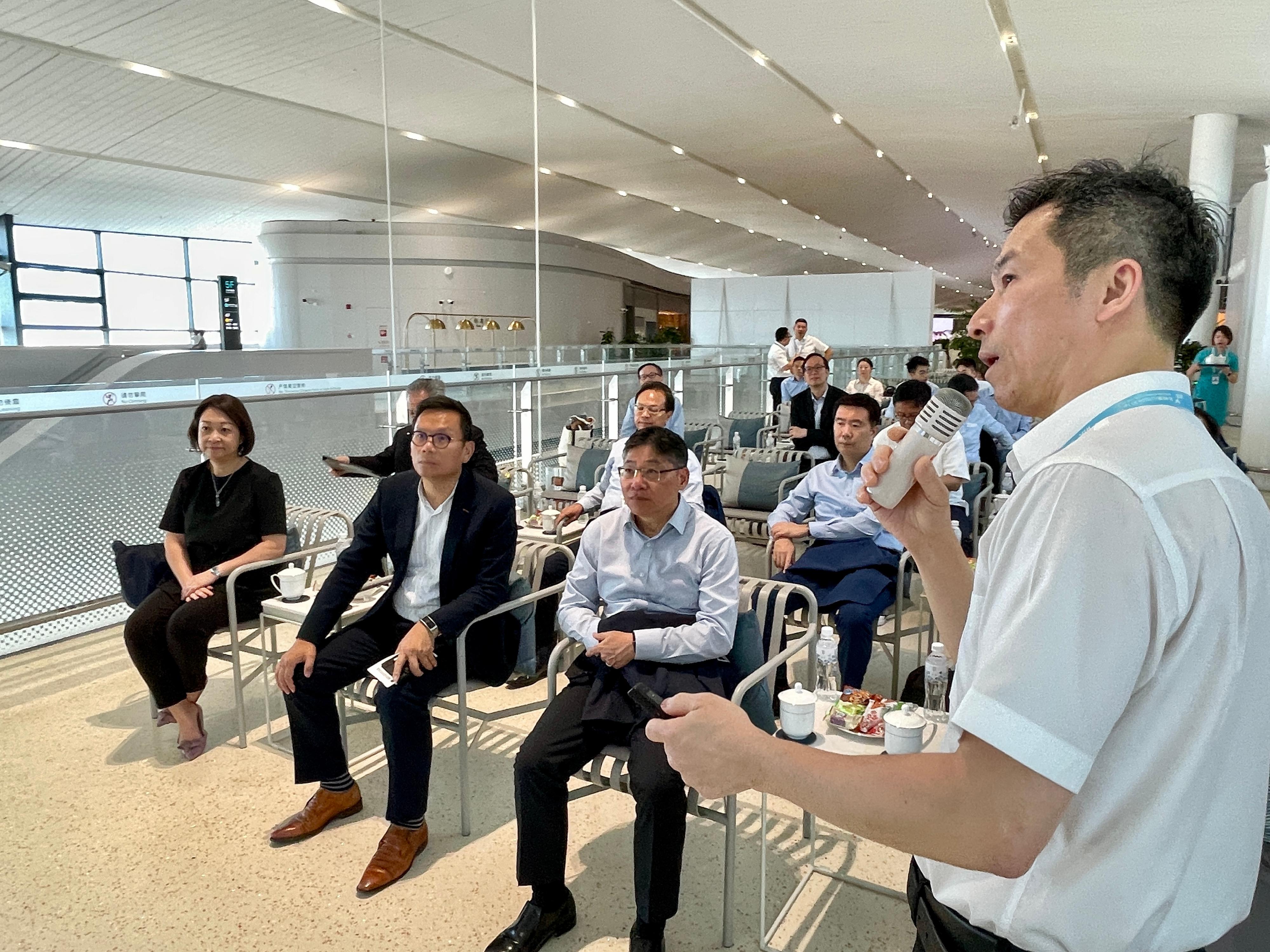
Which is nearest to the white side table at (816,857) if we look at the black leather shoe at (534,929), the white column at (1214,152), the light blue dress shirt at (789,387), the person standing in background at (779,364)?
the black leather shoe at (534,929)

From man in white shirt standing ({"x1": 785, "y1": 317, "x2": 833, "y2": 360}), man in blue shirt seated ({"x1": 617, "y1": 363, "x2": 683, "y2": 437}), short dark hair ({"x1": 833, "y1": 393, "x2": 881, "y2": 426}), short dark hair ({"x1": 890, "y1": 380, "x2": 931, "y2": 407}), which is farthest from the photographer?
man in white shirt standing ({"x1": 785, "y1": 317, "x2": 833, "y2": 360})

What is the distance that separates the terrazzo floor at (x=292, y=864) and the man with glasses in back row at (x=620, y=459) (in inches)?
54.8

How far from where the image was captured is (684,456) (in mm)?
2773

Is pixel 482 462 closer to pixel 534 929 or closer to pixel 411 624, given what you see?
pixel 411 624

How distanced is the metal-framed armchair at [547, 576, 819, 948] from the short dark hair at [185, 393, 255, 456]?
6.36 feet

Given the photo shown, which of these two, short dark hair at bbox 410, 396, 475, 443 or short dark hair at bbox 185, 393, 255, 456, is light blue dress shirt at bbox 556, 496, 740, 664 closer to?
Answer: short dark hair at bbox 410, 396, 475, 443

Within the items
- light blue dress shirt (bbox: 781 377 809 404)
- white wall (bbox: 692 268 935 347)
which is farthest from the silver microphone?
white wall (bbox: 692 268 935 347)

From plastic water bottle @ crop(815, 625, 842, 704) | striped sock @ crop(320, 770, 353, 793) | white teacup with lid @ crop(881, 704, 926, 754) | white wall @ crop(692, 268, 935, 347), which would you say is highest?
white wall @ crop(692, 268, 935, 347)

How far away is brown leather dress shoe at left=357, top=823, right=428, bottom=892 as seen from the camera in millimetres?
2592

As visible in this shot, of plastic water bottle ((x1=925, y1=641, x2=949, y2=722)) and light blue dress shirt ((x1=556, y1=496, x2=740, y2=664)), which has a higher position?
light blue dress shirt ((x1=556, y1=496, x2=740, y2=664))

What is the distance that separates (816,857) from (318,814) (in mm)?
1738

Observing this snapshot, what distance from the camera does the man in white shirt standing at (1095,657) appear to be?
68 cm

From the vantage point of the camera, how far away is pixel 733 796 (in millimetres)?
1971

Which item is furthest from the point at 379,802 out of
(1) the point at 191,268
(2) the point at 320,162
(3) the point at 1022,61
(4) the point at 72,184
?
(1) the point at 191,268
